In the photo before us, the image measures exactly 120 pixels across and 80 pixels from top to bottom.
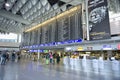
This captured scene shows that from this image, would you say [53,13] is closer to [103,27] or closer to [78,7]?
[78,7]

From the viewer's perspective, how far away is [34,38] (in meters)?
26.1

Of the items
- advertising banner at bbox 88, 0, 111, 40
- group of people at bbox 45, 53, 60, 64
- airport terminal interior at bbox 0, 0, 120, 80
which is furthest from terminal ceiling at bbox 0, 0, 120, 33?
group of people at bbox 45, 53, 60, 64

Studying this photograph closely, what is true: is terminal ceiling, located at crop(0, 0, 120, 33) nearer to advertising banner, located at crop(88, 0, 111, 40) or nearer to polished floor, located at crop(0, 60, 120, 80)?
advertising banner, located at crop(88, 0, 111, 40)

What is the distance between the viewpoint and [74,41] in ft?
52.5

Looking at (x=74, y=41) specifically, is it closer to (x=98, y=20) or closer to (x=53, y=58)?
(x=98, y=20)

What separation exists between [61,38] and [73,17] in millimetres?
2875

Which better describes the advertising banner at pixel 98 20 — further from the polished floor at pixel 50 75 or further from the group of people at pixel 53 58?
the group of people at pixel 53 58

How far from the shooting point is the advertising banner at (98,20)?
1206cm

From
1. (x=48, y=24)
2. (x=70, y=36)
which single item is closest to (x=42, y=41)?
(x=48, y=24)

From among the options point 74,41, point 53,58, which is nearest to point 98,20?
point 74,41

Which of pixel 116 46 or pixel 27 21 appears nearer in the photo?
pixel 116 46

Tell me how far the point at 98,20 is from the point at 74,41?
157 inches

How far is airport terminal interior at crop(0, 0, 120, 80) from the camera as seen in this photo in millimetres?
9820

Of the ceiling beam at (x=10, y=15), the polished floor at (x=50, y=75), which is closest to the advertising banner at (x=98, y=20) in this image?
the polished floor at (x=50, y=75)
